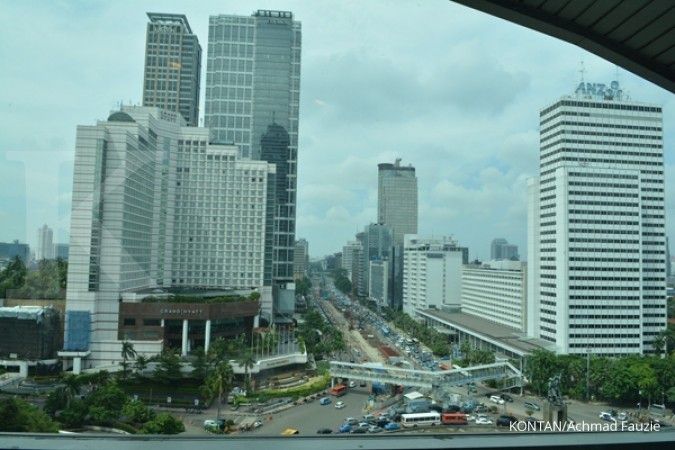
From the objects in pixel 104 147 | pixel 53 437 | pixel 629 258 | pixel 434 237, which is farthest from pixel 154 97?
pixel 53 437

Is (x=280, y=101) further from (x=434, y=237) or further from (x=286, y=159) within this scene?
(x=434, y=237)

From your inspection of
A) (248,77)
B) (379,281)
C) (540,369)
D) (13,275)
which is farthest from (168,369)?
(379,281)

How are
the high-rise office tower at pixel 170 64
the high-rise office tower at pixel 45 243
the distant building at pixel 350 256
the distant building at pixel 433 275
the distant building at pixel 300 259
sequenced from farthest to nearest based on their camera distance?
1. the distant building at pixel 350 256
2. the high-rise office tower at pixel 170 64
3. the distant building at pixel 433 275
4. the distant building at pixel 300 259
5. the high-rise office tower at pixel 45 243

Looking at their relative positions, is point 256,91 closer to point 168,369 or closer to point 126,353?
point 126,353

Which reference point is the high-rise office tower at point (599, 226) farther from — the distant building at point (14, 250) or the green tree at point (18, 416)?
the green tree at point (18, 416)

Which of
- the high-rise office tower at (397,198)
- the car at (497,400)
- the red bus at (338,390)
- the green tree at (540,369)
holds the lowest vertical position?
the red bus at (338,390)

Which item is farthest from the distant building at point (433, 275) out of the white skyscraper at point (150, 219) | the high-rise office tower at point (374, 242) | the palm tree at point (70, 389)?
the palm tree at point (70, 389)

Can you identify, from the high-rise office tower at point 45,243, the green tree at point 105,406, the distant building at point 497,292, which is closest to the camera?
the green tree at point 105,406
